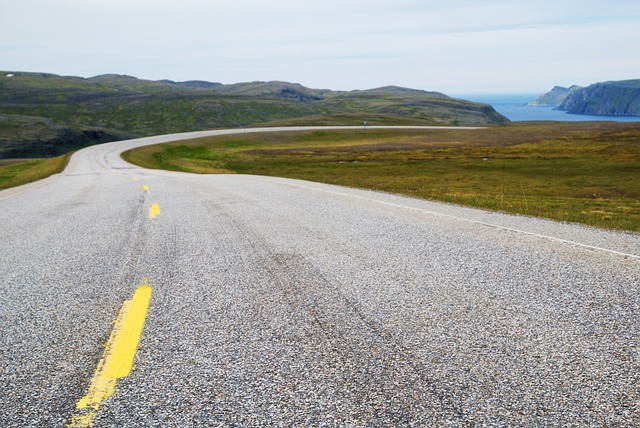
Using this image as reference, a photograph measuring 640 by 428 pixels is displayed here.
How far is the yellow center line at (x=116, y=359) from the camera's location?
10.1ft

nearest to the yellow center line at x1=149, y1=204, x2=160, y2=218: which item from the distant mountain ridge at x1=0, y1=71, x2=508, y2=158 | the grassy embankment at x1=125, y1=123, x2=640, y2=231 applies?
the grassy embankment at x1=125, y1=123, x2=640, y2=231

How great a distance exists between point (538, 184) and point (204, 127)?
91166mm

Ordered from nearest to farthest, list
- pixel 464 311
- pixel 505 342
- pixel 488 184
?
pixel 505 342 < pixel 464 311 < pixel 488 184

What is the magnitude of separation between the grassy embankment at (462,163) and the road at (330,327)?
28.5 ft

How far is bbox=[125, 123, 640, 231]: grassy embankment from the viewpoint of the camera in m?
27.3

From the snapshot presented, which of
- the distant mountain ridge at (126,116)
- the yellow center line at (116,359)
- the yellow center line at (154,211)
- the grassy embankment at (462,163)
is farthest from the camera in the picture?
the distant mountain ridge at (126,116)

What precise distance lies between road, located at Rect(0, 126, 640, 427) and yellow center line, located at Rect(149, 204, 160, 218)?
86.6 inches

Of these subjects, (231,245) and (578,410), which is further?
(231,245)

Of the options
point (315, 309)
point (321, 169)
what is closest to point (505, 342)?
point (315, 309)

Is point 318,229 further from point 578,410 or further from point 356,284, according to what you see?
point 578,410

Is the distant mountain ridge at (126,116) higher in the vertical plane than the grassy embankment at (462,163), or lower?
higher

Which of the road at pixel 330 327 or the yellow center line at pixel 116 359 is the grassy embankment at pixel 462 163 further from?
the yellow center line at pixel 116 359

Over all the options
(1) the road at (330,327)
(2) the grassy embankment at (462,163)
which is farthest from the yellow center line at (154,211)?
(2) the grassy embankment at (462,163)

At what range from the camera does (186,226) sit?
9.90 meters
